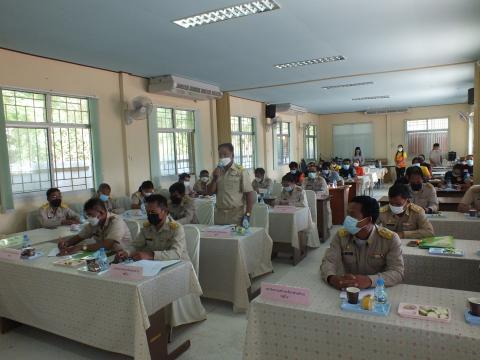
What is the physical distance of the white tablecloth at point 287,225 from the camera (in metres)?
4.58

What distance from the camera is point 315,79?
7.81m

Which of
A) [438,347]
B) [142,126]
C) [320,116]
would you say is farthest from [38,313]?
[320,116]

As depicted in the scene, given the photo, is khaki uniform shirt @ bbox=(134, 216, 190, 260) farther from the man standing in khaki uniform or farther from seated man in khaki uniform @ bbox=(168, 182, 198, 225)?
seated man in khaki uniform @ bbox=(168, 182, 198, 225)

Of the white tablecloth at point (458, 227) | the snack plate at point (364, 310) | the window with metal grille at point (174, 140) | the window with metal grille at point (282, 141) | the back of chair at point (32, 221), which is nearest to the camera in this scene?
the snack plate at point (364, 310)

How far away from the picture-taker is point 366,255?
2203mm

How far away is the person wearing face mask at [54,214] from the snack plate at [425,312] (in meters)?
4.00

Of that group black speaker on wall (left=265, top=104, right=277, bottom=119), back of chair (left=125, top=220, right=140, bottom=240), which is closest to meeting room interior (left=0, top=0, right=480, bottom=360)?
back of chair (left=125, top=220, right=140, bottom=240)

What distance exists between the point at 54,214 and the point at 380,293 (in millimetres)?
4177

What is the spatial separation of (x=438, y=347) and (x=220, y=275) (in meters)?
2.24

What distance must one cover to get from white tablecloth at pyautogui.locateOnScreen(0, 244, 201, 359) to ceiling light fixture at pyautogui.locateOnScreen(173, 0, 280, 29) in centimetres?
261

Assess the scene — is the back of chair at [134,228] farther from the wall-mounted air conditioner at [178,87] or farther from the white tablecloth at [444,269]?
the wall-mounted air conditioner at [178,87]

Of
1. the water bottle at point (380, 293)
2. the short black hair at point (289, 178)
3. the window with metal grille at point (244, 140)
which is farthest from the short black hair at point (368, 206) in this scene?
the window with metal grille at point (244, 140)

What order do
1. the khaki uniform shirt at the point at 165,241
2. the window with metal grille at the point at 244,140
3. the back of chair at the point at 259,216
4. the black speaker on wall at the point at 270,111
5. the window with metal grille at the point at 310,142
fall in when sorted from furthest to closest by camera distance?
the window with metal grille at the point at 310,142 → the black speaker on wall at the point at 270,111 → the window with metal grille at the point at 244,140 → the back of chair at the point at 259,216 → the khaki uniform shirt at the point at 165,241

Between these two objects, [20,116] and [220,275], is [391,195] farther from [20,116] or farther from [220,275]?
[20,116]
